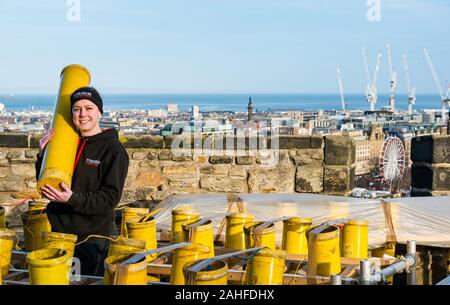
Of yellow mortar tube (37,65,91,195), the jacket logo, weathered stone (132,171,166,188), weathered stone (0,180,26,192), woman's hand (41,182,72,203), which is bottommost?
weathered stone (0,180,26,192)

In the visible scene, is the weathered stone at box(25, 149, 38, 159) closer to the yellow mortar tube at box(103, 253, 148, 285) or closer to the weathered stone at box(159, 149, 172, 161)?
the weathered stone at box(159, 149, 172, 161)

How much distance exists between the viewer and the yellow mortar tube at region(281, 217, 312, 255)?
9.57ft

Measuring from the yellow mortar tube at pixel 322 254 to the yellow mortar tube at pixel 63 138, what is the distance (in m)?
1.15

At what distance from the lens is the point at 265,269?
224 centimetres

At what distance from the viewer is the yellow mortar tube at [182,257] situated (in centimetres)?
228

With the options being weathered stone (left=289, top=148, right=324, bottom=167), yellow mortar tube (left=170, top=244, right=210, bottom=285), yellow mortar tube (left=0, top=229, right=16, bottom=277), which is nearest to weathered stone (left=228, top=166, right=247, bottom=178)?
weathered stone (left=289, top=148, right=324, bottom=167)

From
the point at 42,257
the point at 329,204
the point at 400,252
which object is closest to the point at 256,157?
the point at 329,204

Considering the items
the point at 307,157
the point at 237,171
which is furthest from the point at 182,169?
the point at 307,157

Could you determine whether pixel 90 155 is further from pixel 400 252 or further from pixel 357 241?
pixel 400 252

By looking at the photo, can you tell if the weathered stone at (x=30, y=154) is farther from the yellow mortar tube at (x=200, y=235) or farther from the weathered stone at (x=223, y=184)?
the yellow mortar tube at (x=200, y=235)

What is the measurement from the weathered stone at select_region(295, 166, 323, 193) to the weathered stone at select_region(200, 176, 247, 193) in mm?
548

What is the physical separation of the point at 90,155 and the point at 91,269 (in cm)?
58

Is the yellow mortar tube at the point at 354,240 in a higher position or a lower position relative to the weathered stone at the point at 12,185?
higher

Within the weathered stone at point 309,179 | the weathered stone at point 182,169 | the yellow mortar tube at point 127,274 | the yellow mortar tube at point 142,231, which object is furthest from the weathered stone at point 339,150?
the yellow mortar tube at point 127,274
